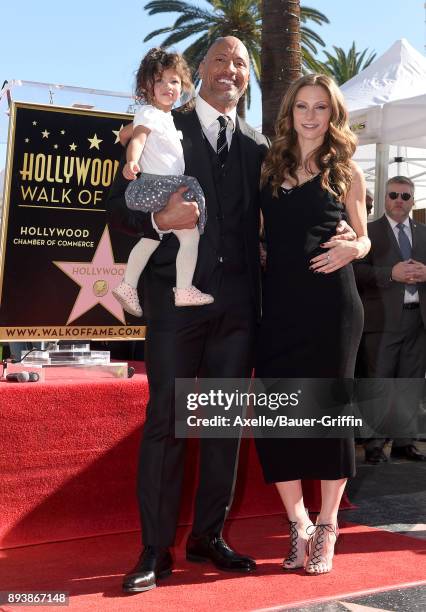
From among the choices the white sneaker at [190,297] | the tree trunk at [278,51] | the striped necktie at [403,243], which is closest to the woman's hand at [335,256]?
the white sneaker at [190,297]

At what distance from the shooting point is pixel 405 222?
6.82 m

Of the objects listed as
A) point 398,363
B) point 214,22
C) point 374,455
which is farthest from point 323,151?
point 214,22

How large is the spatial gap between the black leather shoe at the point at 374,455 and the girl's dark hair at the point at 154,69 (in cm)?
375

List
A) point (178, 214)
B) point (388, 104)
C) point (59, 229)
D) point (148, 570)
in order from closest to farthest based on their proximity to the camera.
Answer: point (178, 214) < point (148, 570) < point (59, 229) < point (388, 104)

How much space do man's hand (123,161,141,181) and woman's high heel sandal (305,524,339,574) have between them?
1.58 meters

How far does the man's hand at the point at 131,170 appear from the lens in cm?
313

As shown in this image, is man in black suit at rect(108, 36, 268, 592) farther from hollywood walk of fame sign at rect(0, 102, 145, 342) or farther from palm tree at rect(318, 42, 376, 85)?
palm tree at rect(318, 42, 376, 85)

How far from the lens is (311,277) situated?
3.39 meters

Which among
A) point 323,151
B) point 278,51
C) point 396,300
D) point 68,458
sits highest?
point 278,51

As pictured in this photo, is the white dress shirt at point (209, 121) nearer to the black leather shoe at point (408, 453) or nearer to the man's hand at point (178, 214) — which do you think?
the man's hand at point (178, 214)

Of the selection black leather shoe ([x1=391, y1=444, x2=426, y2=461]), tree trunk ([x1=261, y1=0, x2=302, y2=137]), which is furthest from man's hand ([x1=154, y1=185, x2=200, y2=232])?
tree trunk ([x1=261, y1=0, x2=302, y2=137])

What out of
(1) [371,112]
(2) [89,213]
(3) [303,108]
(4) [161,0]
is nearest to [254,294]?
(3) [303,108]

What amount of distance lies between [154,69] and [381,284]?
3.57 m

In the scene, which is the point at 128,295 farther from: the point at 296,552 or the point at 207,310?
the point at 296,552
